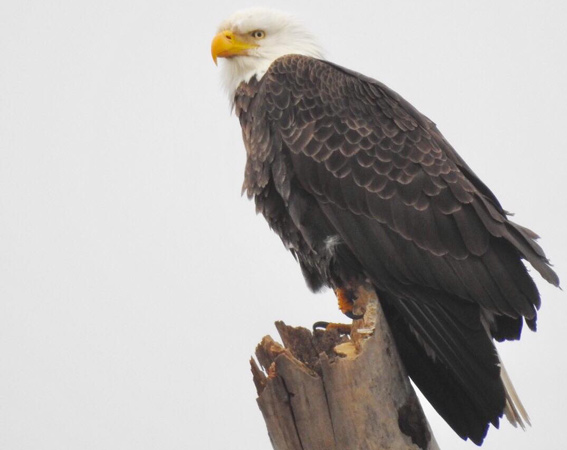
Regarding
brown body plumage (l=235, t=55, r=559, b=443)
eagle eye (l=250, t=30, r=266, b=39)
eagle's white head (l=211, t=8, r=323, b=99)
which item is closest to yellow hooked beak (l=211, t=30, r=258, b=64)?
eagle's white head (l=211, t=8, r=323, b=99)

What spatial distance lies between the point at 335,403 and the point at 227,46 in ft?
11.0

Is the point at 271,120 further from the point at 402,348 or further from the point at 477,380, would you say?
the point at 477,380

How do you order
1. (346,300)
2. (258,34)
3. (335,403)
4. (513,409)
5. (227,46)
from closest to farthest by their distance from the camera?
(335,403) < (513,409) < (346,300) < (227,46) < (258,34)

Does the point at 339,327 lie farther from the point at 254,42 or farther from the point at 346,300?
the point at 254,42

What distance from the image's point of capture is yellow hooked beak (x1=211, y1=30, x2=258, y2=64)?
23.4 ft

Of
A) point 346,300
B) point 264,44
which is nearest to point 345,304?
point 346,300

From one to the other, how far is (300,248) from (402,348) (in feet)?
3.47

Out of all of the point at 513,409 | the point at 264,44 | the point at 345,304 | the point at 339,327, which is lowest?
the point at 513,409

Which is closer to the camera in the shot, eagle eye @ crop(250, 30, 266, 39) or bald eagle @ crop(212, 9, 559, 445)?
bald eagle @ crop(212, 9, 559, 445)

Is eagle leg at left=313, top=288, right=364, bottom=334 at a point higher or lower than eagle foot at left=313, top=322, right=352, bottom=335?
higher

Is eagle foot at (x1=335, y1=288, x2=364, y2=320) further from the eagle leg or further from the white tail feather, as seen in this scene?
the white tail feather

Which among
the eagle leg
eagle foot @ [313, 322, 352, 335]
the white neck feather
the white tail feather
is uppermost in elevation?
the white neck feather

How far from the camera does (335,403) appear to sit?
4.89m

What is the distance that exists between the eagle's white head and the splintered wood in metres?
2.75
